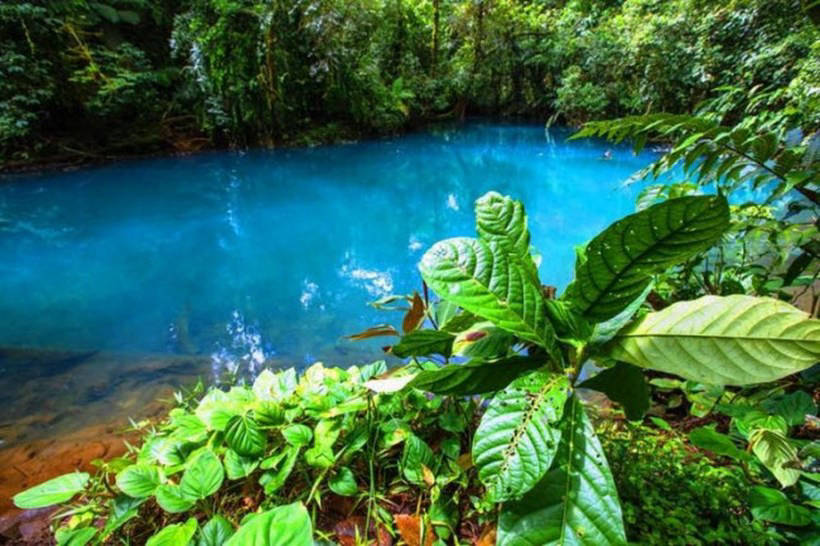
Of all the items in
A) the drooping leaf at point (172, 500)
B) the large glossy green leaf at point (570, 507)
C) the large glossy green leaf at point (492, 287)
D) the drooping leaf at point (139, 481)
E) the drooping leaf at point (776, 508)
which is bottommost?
the drooping leaf at point (139, 481)

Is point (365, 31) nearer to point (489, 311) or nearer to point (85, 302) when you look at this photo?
point (85, 302)

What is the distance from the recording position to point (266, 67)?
7449 mm

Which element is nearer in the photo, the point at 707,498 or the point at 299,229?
the point at 707,498

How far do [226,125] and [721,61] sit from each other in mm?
8576

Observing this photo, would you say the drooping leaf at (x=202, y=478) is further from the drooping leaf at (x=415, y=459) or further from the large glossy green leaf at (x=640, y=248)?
the large glossy green leaf at (x=640, y=248)

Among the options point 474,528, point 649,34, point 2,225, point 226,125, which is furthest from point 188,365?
point 649,34

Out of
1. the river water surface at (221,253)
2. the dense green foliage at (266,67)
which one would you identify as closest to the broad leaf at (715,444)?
the river water surface at (221,253)

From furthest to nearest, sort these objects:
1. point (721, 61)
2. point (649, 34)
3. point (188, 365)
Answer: point (649, 34) → point (721, 61) → point (188, 365)

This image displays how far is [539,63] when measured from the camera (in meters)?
11.4

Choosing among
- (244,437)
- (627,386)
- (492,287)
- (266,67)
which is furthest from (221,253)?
(266,67)

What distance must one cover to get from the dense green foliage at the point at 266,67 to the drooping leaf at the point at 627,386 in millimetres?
6350

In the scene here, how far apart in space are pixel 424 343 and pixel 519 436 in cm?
20

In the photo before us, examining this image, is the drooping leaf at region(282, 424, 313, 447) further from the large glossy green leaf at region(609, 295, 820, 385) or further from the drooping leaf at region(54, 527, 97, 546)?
the large glossy green leaf at region(609, 295, 820, 385)

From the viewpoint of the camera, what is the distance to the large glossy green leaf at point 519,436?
1.54 feet
